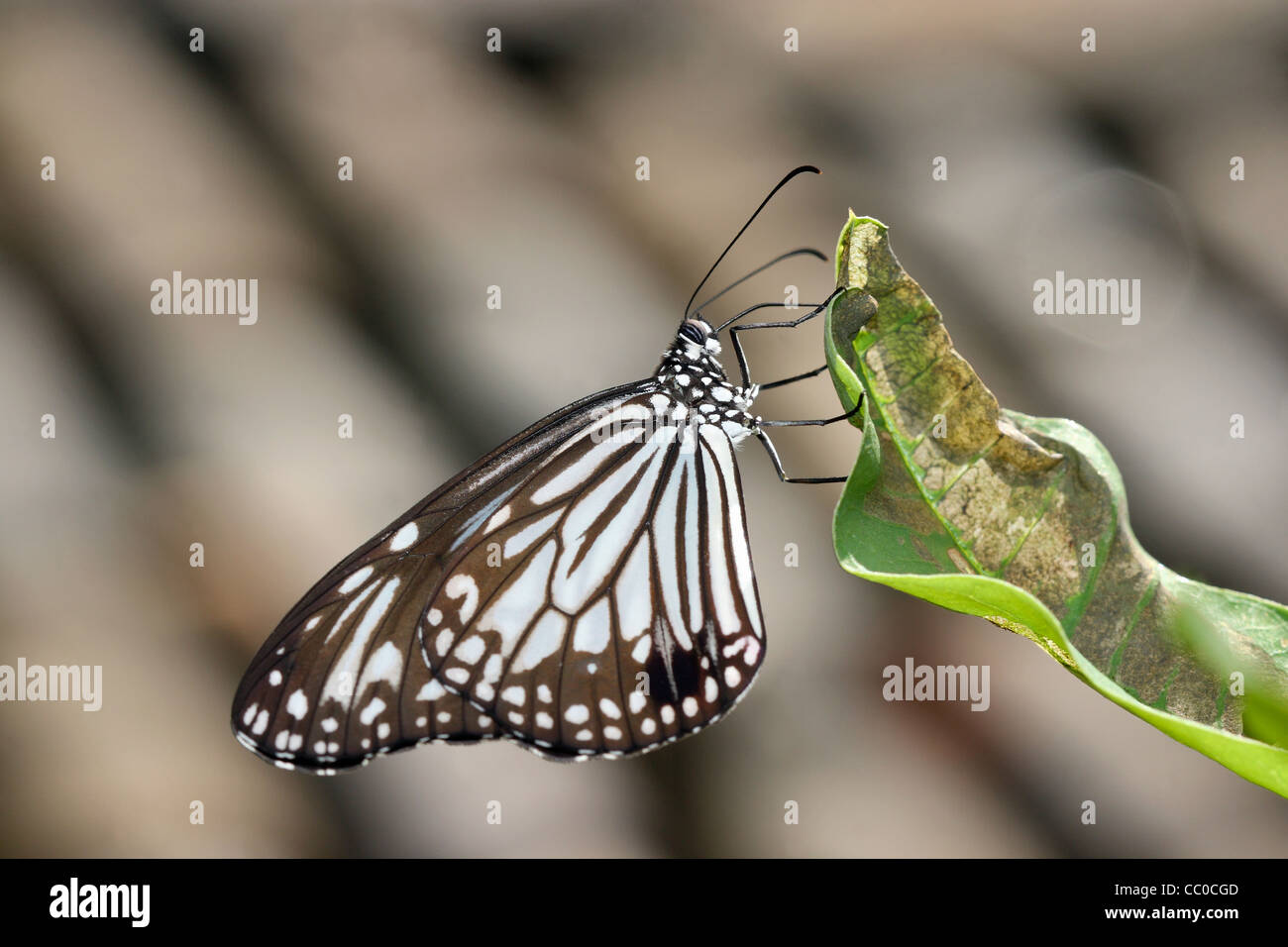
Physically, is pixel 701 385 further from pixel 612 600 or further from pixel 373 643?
pixel 373 643

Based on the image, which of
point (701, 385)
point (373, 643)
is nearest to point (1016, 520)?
point (701, 385)

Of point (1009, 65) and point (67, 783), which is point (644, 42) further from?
point (67, 783)

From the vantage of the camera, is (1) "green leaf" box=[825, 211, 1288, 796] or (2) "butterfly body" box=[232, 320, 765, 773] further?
(2) "butterfly body" box=[232, 320, 765, 773]

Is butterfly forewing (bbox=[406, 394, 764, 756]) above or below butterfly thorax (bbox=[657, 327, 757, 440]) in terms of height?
below

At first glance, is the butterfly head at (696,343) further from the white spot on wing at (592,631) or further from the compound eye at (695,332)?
the white spot on wing at (592,631)

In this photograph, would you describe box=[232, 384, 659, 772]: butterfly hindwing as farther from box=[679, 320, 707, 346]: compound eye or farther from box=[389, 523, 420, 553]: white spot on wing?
box=[679, 320, 707, 346]: compound eye

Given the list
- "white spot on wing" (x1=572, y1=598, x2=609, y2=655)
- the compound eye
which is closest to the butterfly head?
the compound eye

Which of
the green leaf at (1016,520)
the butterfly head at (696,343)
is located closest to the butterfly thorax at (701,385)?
the butterfly head at (696,343)
